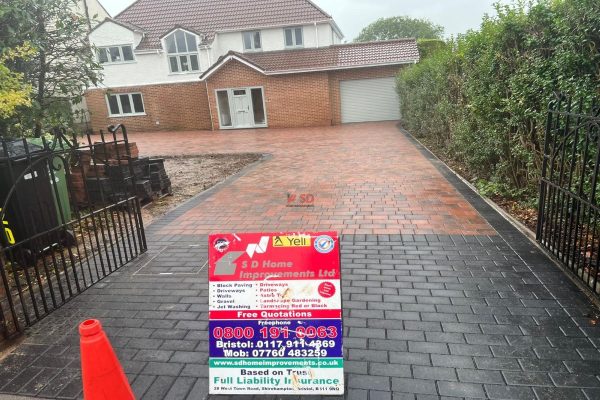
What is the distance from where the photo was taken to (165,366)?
9.20ft

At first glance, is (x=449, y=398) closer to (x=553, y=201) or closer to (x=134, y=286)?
(x=553, y=201)

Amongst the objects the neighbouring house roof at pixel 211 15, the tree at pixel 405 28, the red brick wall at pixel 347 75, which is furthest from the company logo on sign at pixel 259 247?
the tree at pixel 405 28

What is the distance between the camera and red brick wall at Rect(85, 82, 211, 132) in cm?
2248

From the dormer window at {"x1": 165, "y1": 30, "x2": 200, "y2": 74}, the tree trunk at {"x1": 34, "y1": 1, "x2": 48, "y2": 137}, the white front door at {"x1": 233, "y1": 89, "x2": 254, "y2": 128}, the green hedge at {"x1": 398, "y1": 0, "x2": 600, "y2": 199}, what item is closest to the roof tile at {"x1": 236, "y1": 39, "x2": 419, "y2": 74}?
the white front door at {"x1": 233, "y1": 89, "x2": 254, "y2": 128}

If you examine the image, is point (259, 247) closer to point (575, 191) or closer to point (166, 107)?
point (575, 191)

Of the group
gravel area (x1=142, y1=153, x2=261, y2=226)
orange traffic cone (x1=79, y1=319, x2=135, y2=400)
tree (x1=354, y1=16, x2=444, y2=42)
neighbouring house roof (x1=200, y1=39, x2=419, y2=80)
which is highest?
tree (x1=354, y1=16, x2=444, y2=42)

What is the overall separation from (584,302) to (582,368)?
3.09 ft

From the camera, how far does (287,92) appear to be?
68.8ft

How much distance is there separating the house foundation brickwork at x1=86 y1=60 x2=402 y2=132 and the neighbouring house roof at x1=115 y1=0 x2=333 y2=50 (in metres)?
2.72

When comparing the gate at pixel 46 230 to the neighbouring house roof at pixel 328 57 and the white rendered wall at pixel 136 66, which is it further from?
the white rendered wall at pixel 136 66

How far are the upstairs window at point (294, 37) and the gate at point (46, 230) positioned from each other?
19.0 m

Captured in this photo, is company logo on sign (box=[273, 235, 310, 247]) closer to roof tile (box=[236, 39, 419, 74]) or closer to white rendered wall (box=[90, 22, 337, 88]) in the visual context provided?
roof tile (box=[236, 39, 419, 74])

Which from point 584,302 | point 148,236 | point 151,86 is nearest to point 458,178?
point 584,302

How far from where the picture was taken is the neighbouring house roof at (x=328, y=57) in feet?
66.3
